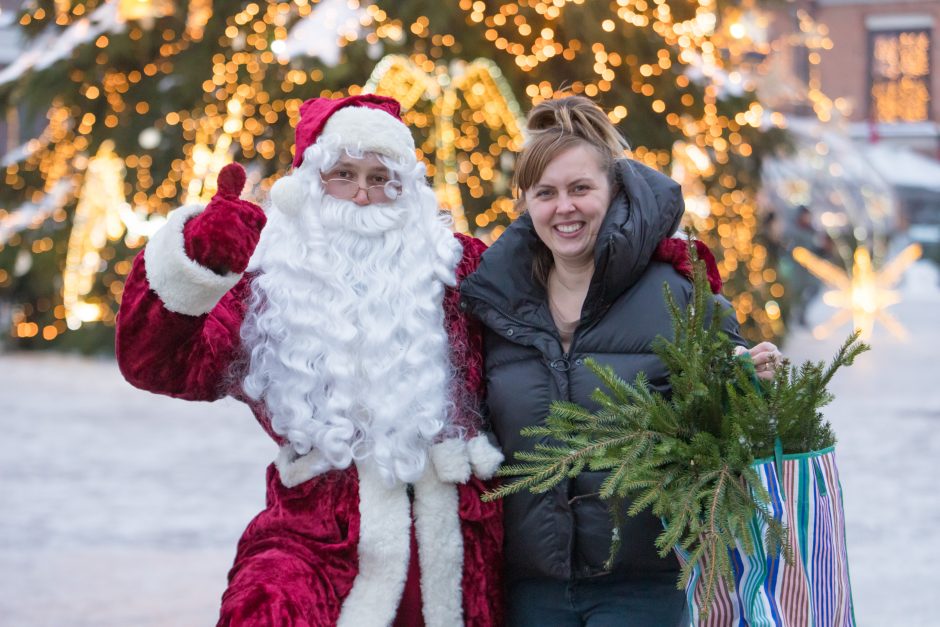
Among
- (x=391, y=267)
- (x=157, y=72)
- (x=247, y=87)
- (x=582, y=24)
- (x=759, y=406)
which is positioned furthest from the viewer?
(x=157, y=72)

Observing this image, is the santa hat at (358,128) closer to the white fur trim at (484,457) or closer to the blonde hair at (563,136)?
the blonde hair at (563,136)

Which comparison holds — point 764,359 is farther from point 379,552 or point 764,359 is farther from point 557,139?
point 379,552

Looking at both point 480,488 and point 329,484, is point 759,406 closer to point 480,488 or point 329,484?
point 480,488

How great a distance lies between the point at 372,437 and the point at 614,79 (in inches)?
327

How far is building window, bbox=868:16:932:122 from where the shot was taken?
1072 inches

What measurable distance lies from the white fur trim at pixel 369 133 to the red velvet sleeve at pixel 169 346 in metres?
0.57

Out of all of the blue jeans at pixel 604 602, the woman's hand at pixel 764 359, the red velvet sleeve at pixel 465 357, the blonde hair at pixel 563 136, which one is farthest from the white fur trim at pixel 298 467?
the woman's hand at pixel 764 359

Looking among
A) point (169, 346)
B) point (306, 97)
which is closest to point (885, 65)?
point (306, 97)

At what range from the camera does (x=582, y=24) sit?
402 inches

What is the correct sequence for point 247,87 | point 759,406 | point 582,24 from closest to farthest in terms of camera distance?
1. point 759,406
2. point 582,24
3. point 247,87

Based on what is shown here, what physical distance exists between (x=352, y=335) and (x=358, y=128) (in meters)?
0.56

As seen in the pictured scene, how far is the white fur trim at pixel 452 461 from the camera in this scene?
3.07 metres

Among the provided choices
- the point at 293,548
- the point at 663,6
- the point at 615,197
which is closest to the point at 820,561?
the point at 615,197

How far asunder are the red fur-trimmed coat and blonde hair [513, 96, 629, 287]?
514 mm
